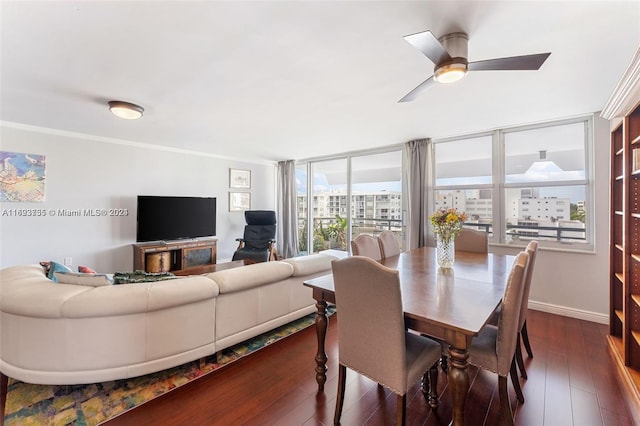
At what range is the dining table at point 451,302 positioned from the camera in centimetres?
130

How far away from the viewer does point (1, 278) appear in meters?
1.99

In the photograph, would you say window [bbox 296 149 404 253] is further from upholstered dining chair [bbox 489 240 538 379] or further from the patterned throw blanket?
the patterned throw blanket

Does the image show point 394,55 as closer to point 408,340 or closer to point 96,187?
point 408,340

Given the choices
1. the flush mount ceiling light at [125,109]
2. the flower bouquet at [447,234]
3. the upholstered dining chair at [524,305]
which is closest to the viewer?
the upholstered dining chair at [524,305]

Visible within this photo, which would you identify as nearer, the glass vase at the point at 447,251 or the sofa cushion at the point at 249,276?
the sofa cushion at the point at 249,276

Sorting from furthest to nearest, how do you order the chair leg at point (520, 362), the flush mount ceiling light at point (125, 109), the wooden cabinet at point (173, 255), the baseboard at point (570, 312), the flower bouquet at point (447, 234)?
the wooden cabinet at point (173, 255) → the baseboard at point (570, 312) → the flush mount ceiling light at point (125, 109) → the flower bouquet at point (447, 234) → the chair leg at point (520, 362)

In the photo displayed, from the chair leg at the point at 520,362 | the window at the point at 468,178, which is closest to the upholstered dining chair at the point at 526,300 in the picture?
the chair leg at the point at 520,362

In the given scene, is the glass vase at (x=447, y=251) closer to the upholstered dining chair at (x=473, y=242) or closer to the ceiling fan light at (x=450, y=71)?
the upholstered dining chair at (x=473, y=242)

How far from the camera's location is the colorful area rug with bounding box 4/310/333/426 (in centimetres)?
159

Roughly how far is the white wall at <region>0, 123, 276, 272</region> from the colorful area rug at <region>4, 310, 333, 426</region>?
2.67m

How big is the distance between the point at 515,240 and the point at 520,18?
9.70 ft

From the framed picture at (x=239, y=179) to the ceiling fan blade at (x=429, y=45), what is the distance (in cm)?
506

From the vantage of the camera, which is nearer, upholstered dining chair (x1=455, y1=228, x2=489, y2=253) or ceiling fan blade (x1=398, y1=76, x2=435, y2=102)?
ceiling fan blade (x1=398, y1=76, x2=435, y2=102)

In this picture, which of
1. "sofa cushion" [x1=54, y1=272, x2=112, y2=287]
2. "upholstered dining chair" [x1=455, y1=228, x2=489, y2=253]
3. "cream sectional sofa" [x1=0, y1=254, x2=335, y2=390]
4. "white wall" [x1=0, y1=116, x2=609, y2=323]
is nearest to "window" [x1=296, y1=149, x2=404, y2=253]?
"upholstered dining chair" [x1=455, y1=228, x2=489, y2=253]
